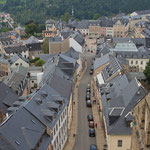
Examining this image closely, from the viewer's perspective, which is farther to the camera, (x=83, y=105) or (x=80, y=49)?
(x=80, y=49)

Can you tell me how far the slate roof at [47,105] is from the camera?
35.8 m

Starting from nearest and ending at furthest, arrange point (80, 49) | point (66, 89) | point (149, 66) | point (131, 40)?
1. point (66, 89)
2. point (149, 66)
3. point (80, 49)
4. point (131, 40)

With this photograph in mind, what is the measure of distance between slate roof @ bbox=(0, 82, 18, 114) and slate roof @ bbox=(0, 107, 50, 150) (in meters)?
12.6

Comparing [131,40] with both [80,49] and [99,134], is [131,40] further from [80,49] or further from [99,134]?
[99,134]

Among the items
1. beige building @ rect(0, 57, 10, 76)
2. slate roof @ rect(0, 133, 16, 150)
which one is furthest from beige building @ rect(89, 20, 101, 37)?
slate roof @ rect(0, 133, 16, 150)

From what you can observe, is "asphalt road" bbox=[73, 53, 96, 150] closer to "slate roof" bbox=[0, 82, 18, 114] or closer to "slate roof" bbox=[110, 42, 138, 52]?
"slate roof" bbox=[0, 82, 18, 114]

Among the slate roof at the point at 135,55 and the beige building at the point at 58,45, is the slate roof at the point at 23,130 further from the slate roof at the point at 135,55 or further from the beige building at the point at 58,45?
the beige building at the point at 58,45

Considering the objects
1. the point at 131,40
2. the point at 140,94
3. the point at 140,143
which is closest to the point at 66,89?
the point at 140,94

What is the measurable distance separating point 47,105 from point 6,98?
12.8 m

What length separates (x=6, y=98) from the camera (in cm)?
4838

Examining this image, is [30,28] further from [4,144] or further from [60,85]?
[4,144]

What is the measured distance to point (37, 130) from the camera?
→ 108 feet

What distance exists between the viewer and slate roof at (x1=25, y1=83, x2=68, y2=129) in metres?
35.8

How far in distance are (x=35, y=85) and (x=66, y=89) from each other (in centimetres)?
2164
